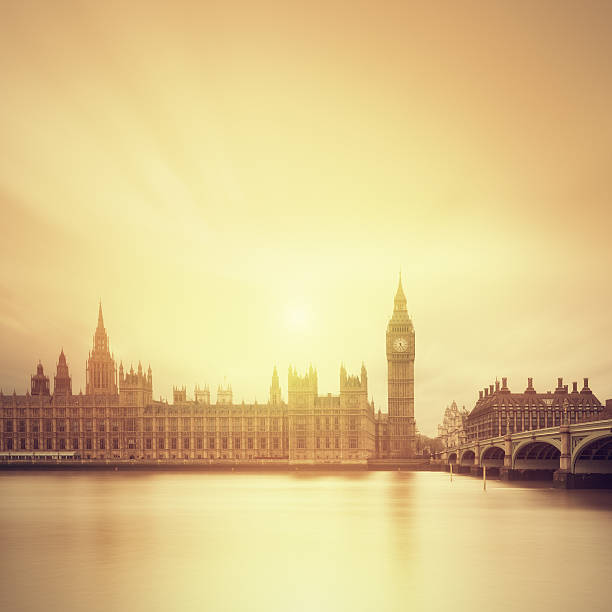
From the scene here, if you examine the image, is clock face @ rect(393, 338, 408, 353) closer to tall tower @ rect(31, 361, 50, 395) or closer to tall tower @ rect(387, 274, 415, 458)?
tall tower @ rect(387, 274, 415, 458)

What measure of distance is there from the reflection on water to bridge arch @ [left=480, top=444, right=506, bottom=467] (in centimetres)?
4708

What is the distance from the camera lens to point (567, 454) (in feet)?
209

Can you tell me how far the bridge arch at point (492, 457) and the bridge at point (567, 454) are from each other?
11564mm

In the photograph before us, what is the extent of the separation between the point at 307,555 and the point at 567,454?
38308 millimetres

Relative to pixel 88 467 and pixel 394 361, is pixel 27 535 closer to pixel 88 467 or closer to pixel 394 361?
pixel 88 467

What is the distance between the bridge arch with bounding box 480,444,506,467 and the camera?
103 meters

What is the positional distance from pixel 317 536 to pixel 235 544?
4434mm

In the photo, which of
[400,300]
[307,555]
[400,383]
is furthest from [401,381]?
[307,555]

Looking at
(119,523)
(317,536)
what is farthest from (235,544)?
(119,523)

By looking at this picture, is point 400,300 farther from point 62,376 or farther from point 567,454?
point 567,454

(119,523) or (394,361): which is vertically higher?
(394,361)

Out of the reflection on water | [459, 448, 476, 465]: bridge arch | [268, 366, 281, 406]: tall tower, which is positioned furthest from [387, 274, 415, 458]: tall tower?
the reflection on water

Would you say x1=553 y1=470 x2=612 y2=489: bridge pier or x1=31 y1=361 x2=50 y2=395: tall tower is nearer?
x1=553 y1=470 x2=612 y2=489: bridge pier

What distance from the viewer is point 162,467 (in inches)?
5017
